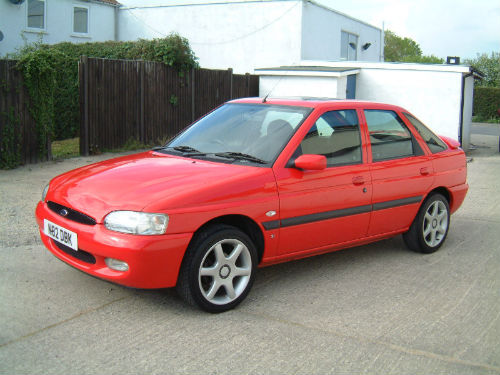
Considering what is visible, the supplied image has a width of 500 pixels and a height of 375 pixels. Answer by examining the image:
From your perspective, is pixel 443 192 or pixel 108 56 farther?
pixel 108 56

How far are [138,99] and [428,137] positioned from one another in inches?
357

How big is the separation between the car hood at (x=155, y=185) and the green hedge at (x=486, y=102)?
105ft

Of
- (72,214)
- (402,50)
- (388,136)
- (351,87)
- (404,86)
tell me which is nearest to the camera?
(72,214)

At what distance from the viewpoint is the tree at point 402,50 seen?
237 feet

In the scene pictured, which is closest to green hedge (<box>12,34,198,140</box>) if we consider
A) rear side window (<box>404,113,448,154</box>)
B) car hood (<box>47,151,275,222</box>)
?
rear side window (<box>404,113,448,154</box>)

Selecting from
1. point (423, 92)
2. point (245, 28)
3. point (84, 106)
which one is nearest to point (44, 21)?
point (245, 28)

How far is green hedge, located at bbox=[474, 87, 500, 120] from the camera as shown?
33.9 metres

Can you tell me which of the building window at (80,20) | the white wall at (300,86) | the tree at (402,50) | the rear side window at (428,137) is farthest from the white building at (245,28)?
the tree at (402,50)

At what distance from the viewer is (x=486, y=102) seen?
34281 mm

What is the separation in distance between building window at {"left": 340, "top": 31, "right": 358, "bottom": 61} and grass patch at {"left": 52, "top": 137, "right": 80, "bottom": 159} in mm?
15218

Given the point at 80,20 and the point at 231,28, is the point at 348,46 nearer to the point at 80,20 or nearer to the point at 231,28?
the point at 231,28

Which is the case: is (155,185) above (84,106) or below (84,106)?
below

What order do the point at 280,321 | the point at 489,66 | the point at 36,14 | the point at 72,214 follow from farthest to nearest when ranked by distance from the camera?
the point at 489,66 < the point at 36,14 < the point at 72,214 < the point at 280,321

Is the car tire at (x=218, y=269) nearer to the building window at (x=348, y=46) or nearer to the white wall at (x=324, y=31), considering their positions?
the white wall at (x=324, y=31)
